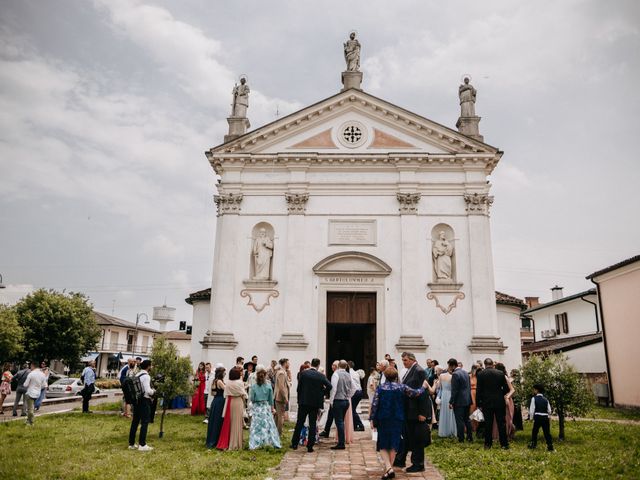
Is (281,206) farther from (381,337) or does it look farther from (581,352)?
(581,352)

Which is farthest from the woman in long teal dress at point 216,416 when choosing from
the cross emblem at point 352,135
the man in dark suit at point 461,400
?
the cross emblem at point 352,135

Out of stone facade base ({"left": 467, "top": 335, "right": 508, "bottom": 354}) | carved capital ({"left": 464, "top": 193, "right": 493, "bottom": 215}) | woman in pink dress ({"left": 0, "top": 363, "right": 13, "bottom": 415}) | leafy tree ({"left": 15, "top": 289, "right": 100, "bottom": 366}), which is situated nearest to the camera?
woman in pink dress ({"left": 0, "top": 363, "right": 13, "bottom": 415})

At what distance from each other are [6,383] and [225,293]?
785 centimetres

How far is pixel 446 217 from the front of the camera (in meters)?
20.6

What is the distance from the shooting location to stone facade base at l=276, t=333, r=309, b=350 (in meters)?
19.0

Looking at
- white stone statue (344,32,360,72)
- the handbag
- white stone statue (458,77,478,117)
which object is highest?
white stone statue (344,32,360,72)

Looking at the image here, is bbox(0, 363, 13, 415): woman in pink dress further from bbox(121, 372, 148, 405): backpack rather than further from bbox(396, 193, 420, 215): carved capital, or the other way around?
bbox(396, 193, 420, 215): carved capital

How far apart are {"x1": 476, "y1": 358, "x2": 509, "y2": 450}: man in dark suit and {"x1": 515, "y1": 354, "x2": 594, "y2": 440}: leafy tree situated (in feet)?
4.76

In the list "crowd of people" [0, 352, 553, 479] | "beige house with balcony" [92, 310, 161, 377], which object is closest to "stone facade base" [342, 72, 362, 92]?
"crowd of people" [0, 352, 553, 479]

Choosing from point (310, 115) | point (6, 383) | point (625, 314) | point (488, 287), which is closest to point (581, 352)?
point (625, 314)

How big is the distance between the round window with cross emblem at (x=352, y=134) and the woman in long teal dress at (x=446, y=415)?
1163 centimetres

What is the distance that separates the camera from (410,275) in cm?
1973

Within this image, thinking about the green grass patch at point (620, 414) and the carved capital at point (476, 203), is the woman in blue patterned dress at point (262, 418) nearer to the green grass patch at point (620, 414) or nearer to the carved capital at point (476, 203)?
the green grass patch at point (620, 414)

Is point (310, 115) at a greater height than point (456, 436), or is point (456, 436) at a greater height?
point (310, 115)
